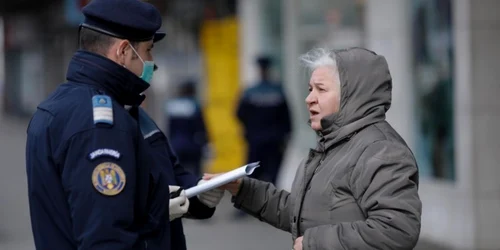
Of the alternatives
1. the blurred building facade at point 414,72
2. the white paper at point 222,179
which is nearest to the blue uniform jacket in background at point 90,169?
the white paper at point 222,179

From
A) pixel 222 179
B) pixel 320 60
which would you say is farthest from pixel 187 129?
pixel 320 60

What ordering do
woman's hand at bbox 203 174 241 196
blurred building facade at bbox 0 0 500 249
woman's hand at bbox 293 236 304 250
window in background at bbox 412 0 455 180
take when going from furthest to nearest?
1. window in background at bbox 412 0 455 180
2. blurred building facade at bbox 0 0 500 249
3. woman's hand at bbox 203 174 241 196
4. woman's hand at bbox 293 236 304 250

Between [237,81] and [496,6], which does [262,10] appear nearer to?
[237,81]

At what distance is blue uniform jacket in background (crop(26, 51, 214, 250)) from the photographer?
3.13 m

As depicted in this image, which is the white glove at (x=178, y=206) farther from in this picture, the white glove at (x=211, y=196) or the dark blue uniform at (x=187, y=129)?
the dark blue uniform at (x=187, y=129)

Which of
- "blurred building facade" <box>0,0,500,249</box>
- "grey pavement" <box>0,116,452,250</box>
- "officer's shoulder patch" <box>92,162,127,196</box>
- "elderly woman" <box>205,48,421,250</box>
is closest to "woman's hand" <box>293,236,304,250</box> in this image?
"elderly woman" <box>205,48,421,250</box>

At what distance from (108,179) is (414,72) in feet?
23.2

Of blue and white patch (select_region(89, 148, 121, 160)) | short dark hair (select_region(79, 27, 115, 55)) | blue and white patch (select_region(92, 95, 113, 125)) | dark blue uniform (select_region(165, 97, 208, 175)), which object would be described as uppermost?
short dark hair (select_region(79, 27, 115, 55))

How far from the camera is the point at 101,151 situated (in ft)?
10.3

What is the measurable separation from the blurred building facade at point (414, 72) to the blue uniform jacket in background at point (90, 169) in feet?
3.60

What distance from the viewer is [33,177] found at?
10.9 ft

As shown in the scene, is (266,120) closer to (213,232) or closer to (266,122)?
(266,122)

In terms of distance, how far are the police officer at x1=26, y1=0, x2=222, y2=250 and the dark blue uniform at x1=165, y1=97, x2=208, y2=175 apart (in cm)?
837

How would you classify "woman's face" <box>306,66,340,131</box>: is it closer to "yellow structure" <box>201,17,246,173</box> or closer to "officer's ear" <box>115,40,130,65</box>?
"officer's ear" <box>115,40,130,65</box>
